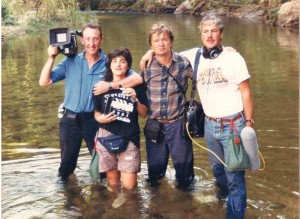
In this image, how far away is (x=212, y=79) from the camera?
164 inches

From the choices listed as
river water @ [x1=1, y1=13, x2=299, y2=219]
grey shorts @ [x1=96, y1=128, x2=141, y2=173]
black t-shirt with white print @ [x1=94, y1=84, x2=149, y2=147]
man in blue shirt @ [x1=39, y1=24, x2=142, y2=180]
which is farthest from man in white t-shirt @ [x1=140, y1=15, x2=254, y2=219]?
man in blue shirt @ [x1=39, y1=24, x2=142, y2=180]

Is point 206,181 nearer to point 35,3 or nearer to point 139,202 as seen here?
point 139,202

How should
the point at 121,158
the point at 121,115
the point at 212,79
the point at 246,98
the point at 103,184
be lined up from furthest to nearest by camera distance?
the point at 103,184
the point at 121,158
the point at 121,115
the point at 212,79
the point at 246,98

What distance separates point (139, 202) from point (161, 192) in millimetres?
339

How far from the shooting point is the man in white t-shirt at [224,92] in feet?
13.3

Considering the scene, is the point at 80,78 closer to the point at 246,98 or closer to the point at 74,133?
the point at 74,133

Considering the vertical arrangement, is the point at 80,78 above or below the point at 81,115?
above

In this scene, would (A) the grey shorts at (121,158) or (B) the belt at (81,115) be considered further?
(B) the belt at (81,115)

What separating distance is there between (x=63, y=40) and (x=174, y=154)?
1.51 m

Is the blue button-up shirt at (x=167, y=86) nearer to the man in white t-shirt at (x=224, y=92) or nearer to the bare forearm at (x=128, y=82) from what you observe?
the bare forearm at (x=128, y=82)

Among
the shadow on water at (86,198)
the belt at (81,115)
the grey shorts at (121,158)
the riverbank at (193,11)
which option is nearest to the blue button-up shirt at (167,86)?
the grey shorts at (121,158)

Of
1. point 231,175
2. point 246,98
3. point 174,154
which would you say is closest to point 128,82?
point 174,154

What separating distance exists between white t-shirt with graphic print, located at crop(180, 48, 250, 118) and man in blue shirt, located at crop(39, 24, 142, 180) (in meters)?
1.15

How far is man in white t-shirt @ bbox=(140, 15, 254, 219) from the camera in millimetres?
4055
